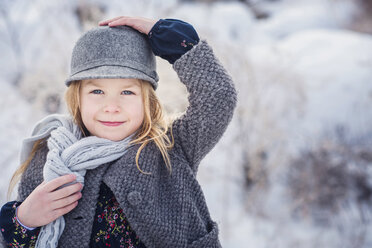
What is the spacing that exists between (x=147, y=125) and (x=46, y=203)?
0.40 metres

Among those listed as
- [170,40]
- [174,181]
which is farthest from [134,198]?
[170,40]

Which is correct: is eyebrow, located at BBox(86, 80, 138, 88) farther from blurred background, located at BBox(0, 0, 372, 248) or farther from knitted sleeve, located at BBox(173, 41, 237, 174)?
blurred background, located at BBox(0, 0, 372, 248)

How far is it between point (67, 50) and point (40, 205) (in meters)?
2.83


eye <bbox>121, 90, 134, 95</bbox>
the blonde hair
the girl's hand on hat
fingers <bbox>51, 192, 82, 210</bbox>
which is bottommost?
fingers <bbox>51, 192, 82, 210</bbox>

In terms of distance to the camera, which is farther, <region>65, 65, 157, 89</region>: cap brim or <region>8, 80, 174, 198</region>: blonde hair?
<region>8, 80, 174, 198</region>: blonde hair

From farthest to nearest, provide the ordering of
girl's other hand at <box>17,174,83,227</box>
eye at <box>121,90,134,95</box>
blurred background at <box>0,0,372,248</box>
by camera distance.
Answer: blurred background at <box>0,0,372,248</box>, eye at <box>121,90,134,95</box>, girl's other hand at <box>17,174,83,227</box>

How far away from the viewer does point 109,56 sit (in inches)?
37.4

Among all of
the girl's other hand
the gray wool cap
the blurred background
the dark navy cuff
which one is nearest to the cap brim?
the gray wool cap

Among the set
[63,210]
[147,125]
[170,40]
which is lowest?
[63,210]

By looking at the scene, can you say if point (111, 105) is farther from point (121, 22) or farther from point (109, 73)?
point (121, 22)

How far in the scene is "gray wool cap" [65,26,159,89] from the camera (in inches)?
36.9

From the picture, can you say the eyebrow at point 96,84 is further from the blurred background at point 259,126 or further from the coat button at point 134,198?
the blurred background at point 259,126

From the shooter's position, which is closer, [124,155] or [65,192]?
[65,192]

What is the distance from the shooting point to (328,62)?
17.5ft
